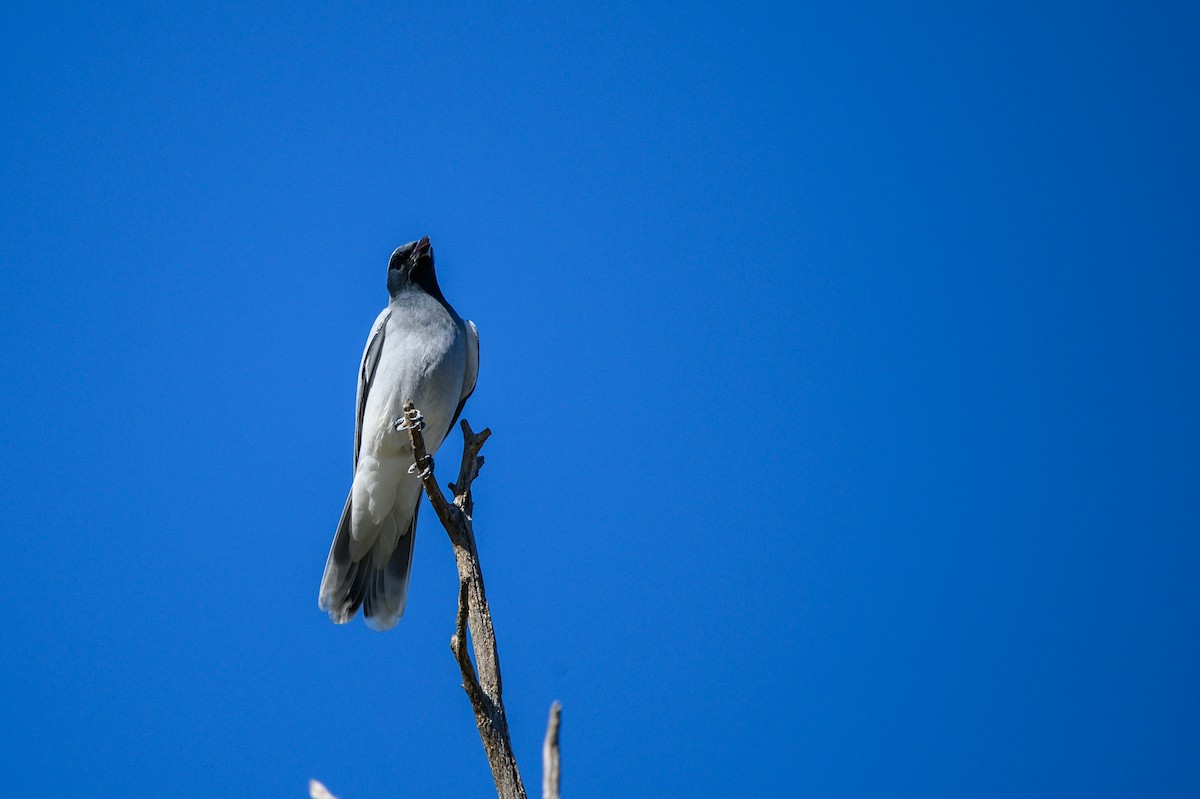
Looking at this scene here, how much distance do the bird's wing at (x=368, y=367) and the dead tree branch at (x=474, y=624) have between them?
124cm

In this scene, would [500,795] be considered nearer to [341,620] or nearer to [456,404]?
[341,620]

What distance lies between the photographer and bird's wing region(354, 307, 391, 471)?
6688 mm

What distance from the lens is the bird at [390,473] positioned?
611 centimetres

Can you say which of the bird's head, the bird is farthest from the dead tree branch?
the bird's head

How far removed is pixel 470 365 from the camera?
22.7 feet

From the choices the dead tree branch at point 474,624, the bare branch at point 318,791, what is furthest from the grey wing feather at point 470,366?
the bare branch at point 318,791

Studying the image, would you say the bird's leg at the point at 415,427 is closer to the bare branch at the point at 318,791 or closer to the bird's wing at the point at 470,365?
the bird's wing at the point at 470,365

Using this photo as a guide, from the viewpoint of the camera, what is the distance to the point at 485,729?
3922 millimetres

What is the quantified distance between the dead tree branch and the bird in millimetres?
728

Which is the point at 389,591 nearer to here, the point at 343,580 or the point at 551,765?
the point at 343,580

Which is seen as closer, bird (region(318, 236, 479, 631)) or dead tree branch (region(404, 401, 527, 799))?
dead tree branch (region(404, 401, 527, 799))

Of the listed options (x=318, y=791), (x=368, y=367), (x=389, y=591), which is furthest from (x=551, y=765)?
(x=368, y=367)

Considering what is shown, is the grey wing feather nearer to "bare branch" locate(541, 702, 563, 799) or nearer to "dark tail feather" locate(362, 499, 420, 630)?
"dark tail feather" locate(362, 499, 420, 630)

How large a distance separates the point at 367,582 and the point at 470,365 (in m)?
1.67
